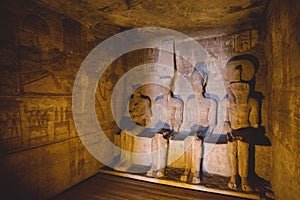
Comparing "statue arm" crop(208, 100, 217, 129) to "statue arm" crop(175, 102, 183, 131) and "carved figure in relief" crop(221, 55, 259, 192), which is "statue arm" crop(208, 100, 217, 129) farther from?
"statue arm" crop(175, 102, 183, 131)

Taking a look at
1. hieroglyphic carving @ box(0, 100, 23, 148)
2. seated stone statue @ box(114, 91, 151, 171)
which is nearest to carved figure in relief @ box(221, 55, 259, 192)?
seated stone statue @ box(114, 91, 151, 171)

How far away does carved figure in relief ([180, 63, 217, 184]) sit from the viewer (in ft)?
12.4

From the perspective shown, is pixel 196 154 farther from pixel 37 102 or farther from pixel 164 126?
pixel 37 102

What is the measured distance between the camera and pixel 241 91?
148 inches

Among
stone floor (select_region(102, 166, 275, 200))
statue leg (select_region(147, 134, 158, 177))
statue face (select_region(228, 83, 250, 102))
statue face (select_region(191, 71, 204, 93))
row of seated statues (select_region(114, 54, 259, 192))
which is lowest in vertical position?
stone floor (select_region(102, 166, 275, 200))

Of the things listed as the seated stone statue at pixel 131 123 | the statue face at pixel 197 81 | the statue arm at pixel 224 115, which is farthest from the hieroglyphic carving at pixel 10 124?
the statue arm at pixel 224 115

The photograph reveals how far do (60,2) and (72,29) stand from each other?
0.72 m

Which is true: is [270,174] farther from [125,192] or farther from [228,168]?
[125,192]

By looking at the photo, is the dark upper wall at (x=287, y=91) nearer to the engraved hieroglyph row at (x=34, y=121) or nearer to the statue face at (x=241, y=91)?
the statue face at (x=241, y=91)

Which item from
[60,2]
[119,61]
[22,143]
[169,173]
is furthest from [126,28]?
[169,173]

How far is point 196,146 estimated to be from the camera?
378 cm

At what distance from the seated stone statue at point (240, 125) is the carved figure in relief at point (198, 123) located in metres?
0.39

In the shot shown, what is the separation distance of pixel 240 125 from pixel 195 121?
1.06m

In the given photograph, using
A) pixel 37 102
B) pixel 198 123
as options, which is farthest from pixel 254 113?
pixel 37 102
